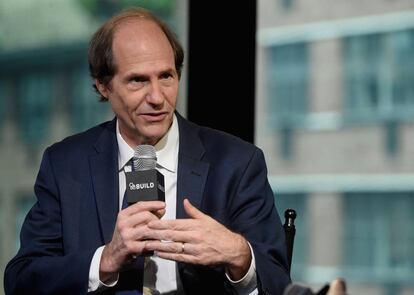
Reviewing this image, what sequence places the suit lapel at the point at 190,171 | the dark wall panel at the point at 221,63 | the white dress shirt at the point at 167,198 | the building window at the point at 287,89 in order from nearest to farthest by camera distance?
the white dress shirt at the point at 167,198 < the suit lapel at the point at 190,171 < the dark wall panel at the point at 221,63 < the building window at the point at 287,89

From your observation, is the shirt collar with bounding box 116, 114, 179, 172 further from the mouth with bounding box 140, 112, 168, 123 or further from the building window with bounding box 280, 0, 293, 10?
the building window with bounding box 280, 0, 293, 10

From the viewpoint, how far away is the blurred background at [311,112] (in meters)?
3.49

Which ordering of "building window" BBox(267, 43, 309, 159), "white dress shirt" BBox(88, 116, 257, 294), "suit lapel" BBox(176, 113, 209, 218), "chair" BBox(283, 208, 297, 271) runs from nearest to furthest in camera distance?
"white dress shirt" BBox(88, 116, 257, 294) < "suit lapel" BBox(176, 113, 209, 218) < "chair" BBox(283, 208, 297, 271) < "building window" BBox(267, 43, 309, 159)

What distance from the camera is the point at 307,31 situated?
3631mm

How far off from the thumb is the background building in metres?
1.47

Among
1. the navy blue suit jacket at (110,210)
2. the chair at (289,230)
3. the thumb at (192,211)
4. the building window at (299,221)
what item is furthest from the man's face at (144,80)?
the building window at (299,221)

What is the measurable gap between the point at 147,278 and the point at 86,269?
0.50ft

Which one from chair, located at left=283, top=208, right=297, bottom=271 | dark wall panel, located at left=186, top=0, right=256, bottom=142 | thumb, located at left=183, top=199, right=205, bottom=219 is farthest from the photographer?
dark wall panel, located at left=186, top=0, right=256, bottom=142

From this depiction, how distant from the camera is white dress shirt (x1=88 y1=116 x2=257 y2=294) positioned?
2139 mm

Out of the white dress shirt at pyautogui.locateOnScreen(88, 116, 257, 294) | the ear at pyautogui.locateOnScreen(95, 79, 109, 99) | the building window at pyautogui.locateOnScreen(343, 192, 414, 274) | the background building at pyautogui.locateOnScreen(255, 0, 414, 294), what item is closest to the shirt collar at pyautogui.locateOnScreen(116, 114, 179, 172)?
the white dress shirt at pyautogui.locateOnScreen(88, 116, 257, 294)

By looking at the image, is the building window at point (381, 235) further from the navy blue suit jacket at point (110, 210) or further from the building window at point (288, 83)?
the navy blue suit jacket at point (110, 210)

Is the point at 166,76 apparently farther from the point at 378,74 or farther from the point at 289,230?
the point at 378,74

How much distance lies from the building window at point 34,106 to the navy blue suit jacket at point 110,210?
1322mm

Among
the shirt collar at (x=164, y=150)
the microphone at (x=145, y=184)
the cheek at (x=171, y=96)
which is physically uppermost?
the cheek at (x=171, y=96)
